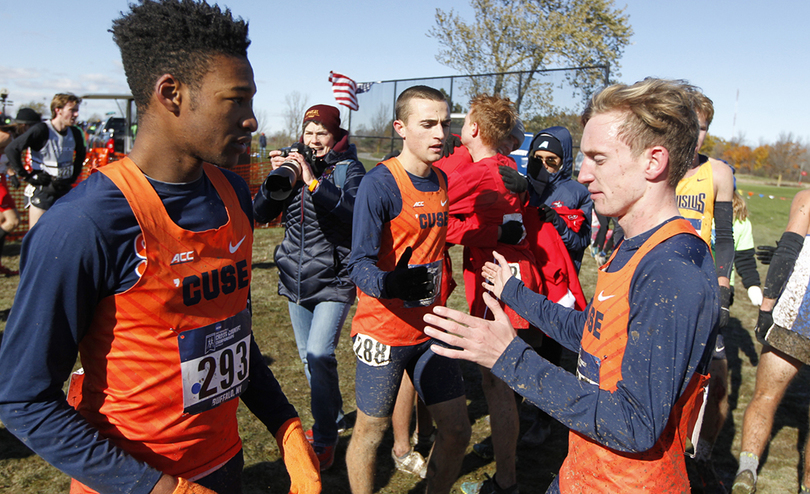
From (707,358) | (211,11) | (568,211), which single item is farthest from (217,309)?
(568,211)

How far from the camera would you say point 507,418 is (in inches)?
131

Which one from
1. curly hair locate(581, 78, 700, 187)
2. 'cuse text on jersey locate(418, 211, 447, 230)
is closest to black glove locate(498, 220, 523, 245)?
'cuse text on jersey locate(418, 211, 447, 230)

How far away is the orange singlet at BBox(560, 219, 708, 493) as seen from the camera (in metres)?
Answer: 1.51

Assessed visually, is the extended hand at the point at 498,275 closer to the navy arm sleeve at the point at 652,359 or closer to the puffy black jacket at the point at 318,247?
the navy arm sleeve at the point at 652,359

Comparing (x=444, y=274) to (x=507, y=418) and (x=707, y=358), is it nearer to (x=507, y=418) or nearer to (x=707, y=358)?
(x=507, y=418)

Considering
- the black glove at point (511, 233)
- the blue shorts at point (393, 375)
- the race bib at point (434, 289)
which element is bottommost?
the blue shorts at point (393, 375)

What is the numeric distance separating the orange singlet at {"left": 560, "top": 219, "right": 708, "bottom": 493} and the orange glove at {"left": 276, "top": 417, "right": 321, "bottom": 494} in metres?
0.86

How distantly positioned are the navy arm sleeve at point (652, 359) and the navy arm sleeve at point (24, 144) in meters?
7.91

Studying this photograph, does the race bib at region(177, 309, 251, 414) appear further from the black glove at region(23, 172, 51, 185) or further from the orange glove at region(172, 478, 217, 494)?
the black glove at region(23, 172, 51, 185)

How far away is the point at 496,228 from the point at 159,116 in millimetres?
2443

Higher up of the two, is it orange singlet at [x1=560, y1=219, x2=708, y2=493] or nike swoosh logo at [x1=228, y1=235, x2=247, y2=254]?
nike swoosh logo at [x1=228, y1=235, x2=247, y2=254]

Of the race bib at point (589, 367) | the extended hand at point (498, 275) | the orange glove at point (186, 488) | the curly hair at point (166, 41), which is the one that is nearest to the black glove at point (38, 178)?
the curly hair at point (166, 41)

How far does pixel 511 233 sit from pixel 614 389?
2094mm

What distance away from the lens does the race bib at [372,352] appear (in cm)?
283
